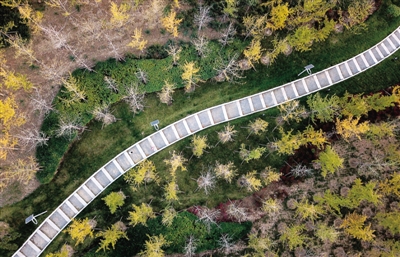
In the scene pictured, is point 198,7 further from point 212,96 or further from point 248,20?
point 212,96

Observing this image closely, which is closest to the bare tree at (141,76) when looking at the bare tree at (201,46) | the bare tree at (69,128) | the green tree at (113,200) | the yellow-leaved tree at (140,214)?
the bare tree at (201,46)

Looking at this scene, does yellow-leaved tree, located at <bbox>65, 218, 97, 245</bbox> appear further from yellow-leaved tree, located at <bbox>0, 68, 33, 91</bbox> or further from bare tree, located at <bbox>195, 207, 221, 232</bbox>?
yellow-leaved tree, located at <bbox>0, 68, 33, 91</bbox>

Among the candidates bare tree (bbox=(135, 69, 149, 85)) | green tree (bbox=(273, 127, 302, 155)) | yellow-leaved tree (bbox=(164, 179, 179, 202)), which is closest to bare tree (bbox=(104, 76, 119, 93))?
bare tree (bbox=(135, 69, 149, 85))

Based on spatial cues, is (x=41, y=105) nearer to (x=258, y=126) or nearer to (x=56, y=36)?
(x=56, y=36)

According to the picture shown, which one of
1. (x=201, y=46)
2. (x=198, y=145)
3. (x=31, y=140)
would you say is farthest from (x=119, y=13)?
(x=31, y=140)

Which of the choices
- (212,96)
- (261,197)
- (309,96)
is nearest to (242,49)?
(212,96)
